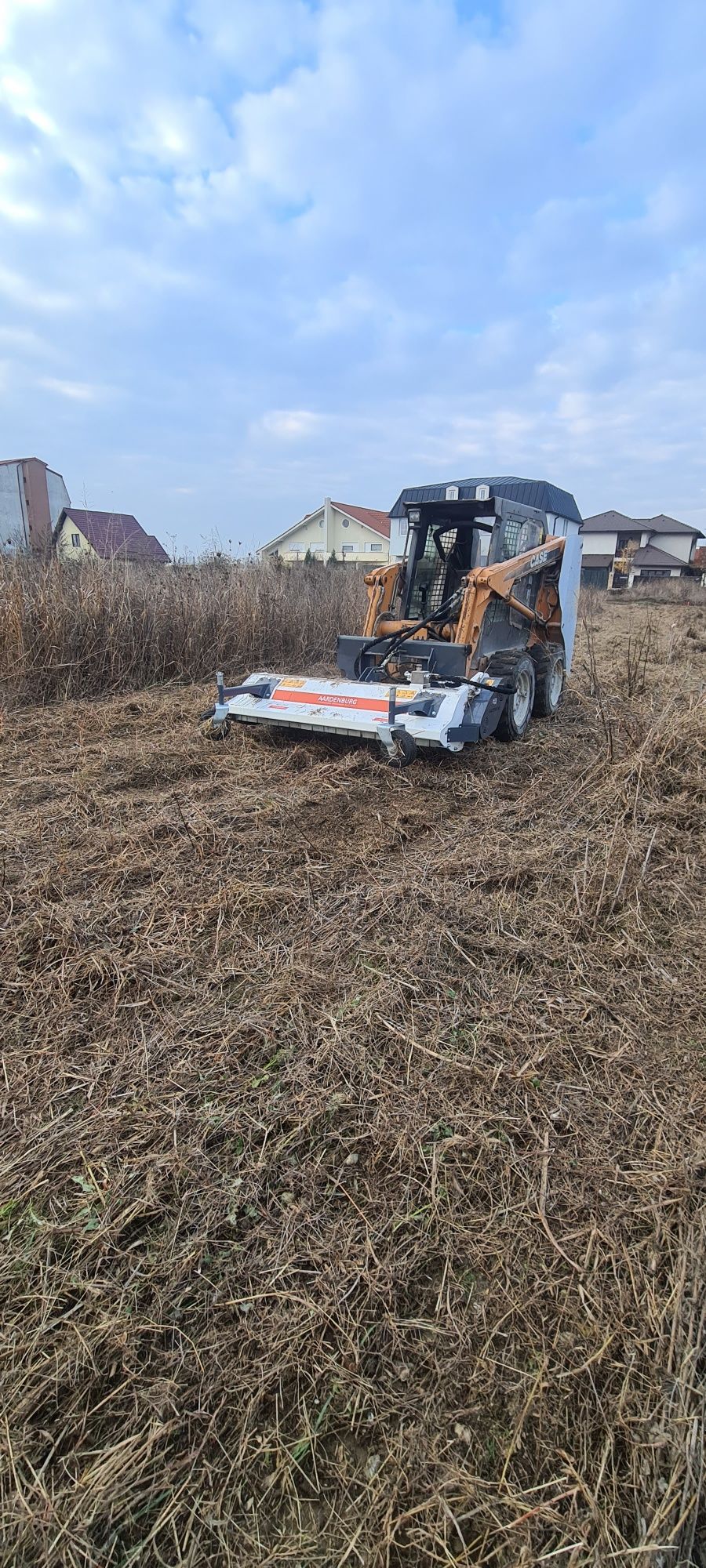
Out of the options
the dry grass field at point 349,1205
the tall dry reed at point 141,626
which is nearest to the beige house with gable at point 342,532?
the tall dry reed at point 141,626

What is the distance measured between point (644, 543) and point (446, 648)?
56534mm

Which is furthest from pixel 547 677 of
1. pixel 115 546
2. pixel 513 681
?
pixel 115 546

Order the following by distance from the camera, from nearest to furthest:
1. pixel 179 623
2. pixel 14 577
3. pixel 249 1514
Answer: pixel 249 1514 → pixel 14 577 → pixel 179 623

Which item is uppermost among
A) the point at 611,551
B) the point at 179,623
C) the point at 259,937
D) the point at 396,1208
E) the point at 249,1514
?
the point at 611,551

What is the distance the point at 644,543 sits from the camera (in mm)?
54469

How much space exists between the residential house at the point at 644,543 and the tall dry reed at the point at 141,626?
41761 millimetres

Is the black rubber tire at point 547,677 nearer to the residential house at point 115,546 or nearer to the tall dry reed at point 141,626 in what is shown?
the tall dry reed at point 141,626

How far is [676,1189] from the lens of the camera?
193cm

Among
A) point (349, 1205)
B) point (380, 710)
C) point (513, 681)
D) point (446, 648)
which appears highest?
point (446, 648)

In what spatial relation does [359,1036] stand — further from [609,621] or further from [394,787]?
[609,621]

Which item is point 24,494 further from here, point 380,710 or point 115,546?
point 380,710

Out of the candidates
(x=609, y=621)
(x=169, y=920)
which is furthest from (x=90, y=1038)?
(x=609, y=621)

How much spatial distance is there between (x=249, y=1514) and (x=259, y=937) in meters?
1.85

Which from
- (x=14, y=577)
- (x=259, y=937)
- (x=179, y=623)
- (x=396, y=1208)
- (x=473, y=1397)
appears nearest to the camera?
(x=473, y=1397)
